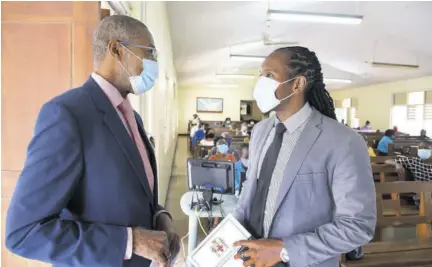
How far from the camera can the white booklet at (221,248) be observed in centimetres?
104

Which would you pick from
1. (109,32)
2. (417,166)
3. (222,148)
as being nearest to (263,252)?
(109,32)

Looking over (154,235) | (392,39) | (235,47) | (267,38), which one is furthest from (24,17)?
(392,39)

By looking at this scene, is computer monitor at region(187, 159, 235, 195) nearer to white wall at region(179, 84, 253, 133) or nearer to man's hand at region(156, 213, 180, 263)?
man's hand at region(156, 213, 180, 263)

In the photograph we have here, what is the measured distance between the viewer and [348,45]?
7625mm

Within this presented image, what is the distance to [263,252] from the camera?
3.27ft

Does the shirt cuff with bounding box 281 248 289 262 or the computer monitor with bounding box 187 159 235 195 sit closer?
the shirt cuff with bounding box 281 248 289 262

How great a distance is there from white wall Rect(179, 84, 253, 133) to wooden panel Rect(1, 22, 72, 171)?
15215 mm

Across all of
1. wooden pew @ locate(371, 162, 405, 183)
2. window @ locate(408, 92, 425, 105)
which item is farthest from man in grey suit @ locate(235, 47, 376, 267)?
window @ locate(408, 92, 425, 105)

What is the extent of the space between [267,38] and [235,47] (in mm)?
1138

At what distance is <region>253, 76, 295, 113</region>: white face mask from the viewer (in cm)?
117

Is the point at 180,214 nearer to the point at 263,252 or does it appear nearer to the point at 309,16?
the point at 309,16

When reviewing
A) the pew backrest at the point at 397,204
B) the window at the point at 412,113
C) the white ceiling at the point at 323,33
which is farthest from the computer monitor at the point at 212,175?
the window at the point at 412,113

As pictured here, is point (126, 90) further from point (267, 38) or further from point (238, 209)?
point (267, 38)

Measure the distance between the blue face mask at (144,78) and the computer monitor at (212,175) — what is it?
1.09m
